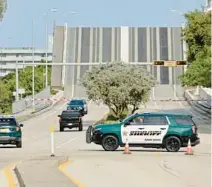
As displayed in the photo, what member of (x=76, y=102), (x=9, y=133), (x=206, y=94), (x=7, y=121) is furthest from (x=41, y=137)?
(x=206, y=94)

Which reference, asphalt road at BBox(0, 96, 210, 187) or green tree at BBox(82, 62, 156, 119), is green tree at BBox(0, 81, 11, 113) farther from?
asphalt road at BBox(0, 96, 210, 187)

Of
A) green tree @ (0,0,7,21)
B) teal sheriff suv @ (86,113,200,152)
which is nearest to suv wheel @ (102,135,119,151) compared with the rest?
teal sheriff suv @ (86,113,200,152)

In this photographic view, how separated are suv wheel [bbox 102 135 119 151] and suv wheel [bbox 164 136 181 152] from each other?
2.12m

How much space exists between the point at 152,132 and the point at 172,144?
3.25 feet

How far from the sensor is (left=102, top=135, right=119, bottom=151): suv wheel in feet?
105

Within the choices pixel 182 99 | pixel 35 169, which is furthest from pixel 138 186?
pixel 182 99

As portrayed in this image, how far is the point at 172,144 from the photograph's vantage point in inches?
1244

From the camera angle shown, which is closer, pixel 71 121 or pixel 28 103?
pixel 71 121

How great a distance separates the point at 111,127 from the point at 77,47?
241 feet

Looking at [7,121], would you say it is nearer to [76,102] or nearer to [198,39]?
[198,39]

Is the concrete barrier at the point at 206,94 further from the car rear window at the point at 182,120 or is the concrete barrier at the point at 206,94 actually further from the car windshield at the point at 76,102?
the car rear window at the point at 182,120

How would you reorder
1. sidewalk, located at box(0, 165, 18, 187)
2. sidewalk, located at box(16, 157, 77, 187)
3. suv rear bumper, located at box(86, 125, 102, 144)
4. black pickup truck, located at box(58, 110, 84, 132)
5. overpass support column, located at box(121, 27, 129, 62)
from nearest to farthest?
sidewalk, located at box(16, 157, 77, 187) < sidewalk, located at box(0, 165, 18, 187) < suv rear bumper, located at box(86, 125, 102, 144) < black pickup truck, located at box(58, 110, 84, 132) < overpass support column, located at box(121, 27, 129, 62)

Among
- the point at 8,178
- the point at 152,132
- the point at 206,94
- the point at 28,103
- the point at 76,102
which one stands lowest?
the point at 8,178

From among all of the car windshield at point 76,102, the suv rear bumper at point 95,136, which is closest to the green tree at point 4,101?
the car windshield at point 76,102
